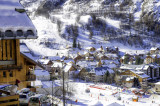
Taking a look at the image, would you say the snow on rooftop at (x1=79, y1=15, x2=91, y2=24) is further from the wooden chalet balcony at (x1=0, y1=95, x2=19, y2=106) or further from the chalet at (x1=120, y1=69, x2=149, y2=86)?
the wooden chalet balcony at (x1=0, y1=95, x2=19, y2=106)

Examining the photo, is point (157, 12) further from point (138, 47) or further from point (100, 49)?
point (100, 49)

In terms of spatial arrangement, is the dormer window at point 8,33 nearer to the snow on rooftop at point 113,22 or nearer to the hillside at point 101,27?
the hillside at point 101,27

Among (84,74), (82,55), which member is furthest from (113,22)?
(84,74)

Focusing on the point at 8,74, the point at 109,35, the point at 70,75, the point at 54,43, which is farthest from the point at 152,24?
→ the point at 8,74

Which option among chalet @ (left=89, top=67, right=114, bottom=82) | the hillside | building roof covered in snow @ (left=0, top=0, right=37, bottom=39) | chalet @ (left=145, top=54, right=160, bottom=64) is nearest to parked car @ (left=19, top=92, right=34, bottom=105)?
building roof covered in snow @ (left=0, top=0, right=37, bottom=39)

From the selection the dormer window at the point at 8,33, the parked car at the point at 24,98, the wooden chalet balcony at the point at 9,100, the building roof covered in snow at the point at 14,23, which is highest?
the building roof covered in snow at the point at 14,23

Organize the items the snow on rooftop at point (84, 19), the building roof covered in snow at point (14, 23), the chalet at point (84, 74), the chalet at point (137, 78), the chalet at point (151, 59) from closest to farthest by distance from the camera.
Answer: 1. the building roof covered in snow at point (14, 23)
2. the chalet at point (137, 78)
3. the chalet at point (84, 74)
4. the chalet at point (151, 59)
5. the snow on rooftop at point (84, 19)

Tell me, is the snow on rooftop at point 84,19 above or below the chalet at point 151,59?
above

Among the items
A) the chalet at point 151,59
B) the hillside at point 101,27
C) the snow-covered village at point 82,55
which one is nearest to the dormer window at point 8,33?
the snow-covered village at point 82,55
